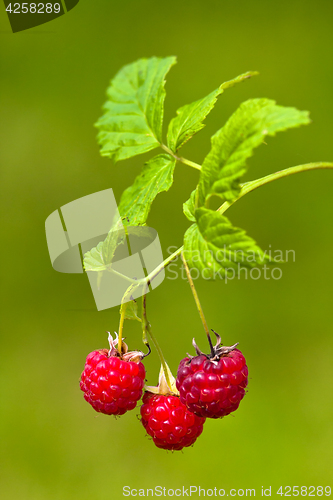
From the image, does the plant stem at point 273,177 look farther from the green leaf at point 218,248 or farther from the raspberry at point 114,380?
the raspberry at point 114,380

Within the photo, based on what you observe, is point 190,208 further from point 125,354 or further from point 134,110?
point 125,354

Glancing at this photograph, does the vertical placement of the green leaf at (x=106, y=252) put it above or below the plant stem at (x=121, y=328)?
above

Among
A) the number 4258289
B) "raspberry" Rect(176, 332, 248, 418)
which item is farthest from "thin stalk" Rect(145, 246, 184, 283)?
the number 4258289

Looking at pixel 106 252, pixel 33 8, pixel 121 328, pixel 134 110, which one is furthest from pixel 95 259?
pixel 33 8

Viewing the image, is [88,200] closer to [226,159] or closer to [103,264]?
[103,264]

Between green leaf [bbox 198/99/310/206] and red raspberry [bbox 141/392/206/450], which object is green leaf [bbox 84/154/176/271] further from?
red raspberry [bbox 141/392/206/450]

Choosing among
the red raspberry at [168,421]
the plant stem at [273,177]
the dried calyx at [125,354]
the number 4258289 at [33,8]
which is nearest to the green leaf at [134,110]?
the plant stem at [273,177]
